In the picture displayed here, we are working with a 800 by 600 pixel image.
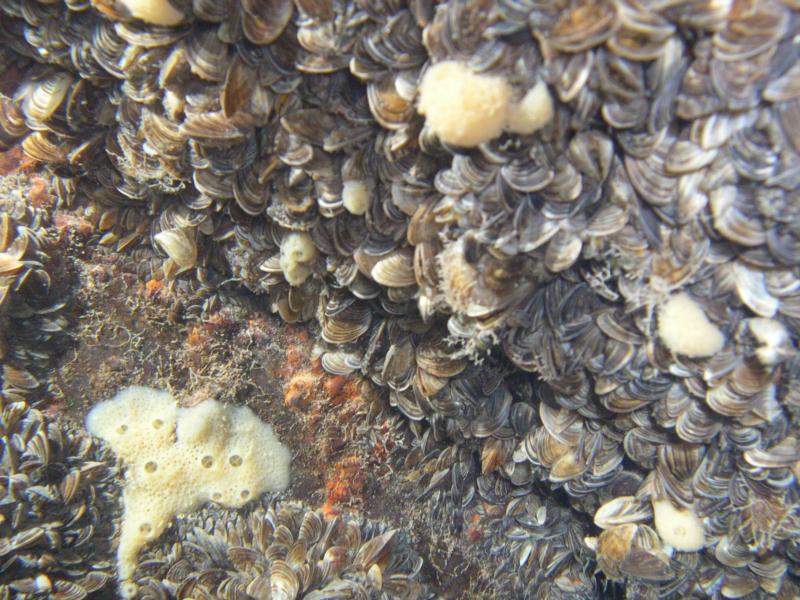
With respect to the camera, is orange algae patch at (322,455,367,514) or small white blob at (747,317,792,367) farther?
orange algae patch at (322,455,367,514)

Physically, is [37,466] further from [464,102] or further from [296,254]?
[464,102]

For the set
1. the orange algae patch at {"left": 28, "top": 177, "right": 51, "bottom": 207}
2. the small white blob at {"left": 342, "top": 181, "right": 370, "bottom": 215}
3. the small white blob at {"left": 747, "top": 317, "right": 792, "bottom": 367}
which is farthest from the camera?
the orange algae patch at {"left": 28, "top": 177, "right": 51, "bottom": 207}

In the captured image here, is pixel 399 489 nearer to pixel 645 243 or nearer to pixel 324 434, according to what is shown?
pixel 324 434

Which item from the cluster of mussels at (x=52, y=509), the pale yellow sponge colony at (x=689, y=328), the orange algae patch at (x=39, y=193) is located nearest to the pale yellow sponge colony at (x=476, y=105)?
the pale yellow sponge colony at (x=689, y=328)

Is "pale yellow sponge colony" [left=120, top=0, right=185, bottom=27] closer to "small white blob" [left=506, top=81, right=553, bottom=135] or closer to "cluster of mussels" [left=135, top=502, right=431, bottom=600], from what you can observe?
"small white blob" [left=506, top=81, right=553, bottom=135]

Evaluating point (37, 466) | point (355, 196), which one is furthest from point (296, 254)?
point (37, 466)

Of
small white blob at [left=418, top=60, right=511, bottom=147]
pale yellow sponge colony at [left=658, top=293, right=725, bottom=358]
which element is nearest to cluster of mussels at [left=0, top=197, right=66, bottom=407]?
small white blob at [left=418, top=60, right=511, bottom=147]

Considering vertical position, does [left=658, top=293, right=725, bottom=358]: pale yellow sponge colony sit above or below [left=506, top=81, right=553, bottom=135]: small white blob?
below
